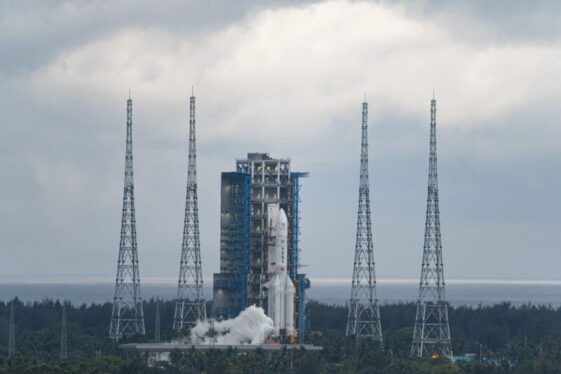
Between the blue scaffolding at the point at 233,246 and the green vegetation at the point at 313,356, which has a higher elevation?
the blue scaffolding at the point at 233,246

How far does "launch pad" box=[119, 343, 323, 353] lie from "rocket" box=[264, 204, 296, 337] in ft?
32.9

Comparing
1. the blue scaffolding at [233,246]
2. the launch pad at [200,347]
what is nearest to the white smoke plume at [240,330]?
the launch pad at [200,347]

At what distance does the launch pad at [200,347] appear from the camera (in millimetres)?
128250

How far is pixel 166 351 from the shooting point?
129 meters

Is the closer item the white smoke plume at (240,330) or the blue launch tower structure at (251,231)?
the white smoke plume at (240,330)

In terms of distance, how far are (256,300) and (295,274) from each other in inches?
203

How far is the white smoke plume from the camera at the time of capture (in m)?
137

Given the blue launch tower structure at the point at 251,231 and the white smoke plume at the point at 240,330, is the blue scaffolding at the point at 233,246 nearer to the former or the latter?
the blue launch tower structure at the point at 251,231

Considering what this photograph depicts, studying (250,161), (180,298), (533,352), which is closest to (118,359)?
(180,298)

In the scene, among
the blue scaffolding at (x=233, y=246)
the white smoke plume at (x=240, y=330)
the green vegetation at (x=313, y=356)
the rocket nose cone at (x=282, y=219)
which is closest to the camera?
the green vegetation at (x=313, y=356)

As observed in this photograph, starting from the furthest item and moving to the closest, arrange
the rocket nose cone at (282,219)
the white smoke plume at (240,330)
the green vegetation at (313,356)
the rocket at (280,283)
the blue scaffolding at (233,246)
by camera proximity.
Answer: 1. the blue scaffolding at (233,246)
2. the rocket at (280,283)
3. the rocket nose cone at (282,219)
4. the white smoke plume at (240,330)
5. the green vegetation at (313,356)

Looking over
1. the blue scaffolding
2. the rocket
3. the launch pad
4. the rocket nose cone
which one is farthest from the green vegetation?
the rocket nose cone

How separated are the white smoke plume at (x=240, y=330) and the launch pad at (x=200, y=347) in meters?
3.61

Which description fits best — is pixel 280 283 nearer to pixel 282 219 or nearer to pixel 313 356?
pixel 282 219
